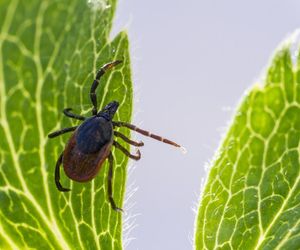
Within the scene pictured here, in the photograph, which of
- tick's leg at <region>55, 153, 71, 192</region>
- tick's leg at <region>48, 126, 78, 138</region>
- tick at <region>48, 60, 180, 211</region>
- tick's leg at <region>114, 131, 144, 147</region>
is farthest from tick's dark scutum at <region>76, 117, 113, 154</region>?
tick's leg at <region>55, 153, 71, 192</region>

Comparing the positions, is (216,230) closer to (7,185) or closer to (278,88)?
(278,88)

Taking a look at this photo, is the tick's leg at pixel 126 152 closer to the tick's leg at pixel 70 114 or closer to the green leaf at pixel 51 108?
the green leaf at pixel 51 108

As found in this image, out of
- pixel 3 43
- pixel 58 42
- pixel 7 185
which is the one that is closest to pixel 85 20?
pixel 58 42

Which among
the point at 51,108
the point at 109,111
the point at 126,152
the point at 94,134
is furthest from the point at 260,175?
the point at 94,134

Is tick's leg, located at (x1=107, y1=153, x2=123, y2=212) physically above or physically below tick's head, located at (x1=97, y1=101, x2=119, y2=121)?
below

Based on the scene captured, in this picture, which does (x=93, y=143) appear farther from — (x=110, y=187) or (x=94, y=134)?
(x=110, y=187)

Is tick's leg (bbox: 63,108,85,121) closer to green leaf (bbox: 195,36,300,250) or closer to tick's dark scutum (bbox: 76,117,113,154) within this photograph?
tick's dark scutum (bbox: 76,117,113,154)
